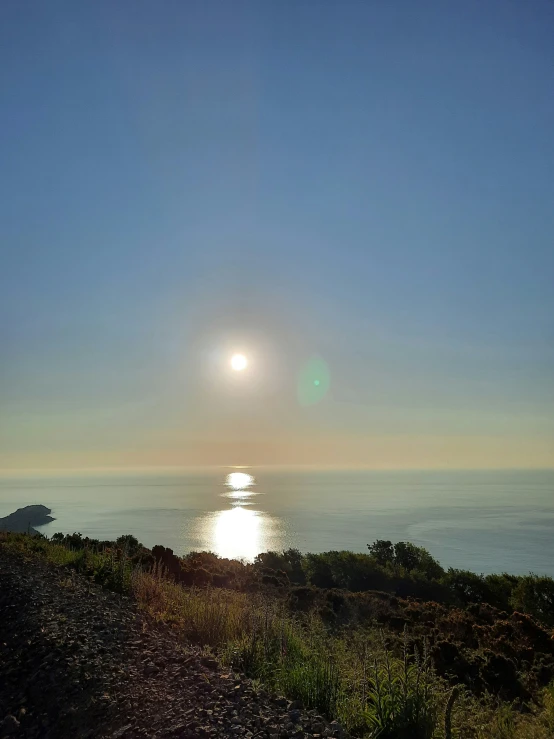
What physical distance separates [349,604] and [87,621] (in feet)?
27.8

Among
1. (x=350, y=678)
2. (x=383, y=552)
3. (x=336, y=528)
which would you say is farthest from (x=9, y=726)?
(x=336, y=528)

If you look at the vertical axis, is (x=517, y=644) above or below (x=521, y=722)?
below

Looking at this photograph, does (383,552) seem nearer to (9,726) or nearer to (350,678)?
(350,678)

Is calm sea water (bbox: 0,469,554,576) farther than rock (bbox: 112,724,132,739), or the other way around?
calm sea water (bbox: 0,469,554,576)

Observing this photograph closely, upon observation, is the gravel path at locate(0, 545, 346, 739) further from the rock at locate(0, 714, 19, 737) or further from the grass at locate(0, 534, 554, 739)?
the grass at locate(0, 534, 554, 739)

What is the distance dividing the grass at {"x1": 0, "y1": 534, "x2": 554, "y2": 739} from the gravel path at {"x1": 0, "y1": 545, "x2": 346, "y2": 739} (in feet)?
1.20

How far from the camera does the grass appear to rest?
3.83 meters

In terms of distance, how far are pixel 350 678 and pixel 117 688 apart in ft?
7.69

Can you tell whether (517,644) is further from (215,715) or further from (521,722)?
(215,715)

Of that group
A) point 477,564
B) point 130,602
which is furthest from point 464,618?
point 477,564

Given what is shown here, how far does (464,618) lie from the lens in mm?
10164

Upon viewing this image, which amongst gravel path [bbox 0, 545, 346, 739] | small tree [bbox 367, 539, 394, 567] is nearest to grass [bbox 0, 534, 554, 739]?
gravel path [bbox 0, 545, 346, 739]

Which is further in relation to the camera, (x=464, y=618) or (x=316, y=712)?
(x=464, y=618)

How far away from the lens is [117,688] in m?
4.29
